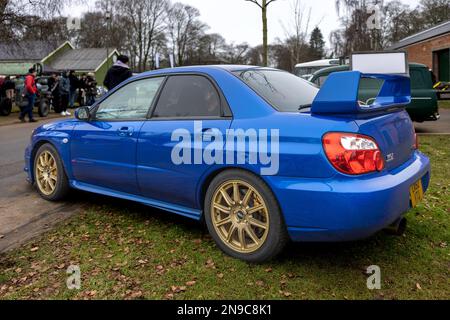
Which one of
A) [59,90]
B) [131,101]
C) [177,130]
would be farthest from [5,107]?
[177,130]

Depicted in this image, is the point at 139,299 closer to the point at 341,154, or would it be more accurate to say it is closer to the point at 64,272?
the point at 64,272

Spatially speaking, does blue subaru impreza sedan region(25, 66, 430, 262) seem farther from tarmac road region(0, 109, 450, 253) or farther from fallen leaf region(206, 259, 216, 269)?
tarmac road region(0, 109, 450, 253)

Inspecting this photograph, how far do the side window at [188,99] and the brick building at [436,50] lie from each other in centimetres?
2245

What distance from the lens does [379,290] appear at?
271cm

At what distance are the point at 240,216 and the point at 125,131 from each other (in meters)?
1.45

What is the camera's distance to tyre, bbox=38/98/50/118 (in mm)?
15773

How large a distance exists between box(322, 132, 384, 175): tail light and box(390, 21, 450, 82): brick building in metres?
22.9

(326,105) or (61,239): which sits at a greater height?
(326,105)

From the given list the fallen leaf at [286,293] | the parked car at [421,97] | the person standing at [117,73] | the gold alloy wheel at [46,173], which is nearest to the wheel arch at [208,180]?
the fallen leaf at [286,293]

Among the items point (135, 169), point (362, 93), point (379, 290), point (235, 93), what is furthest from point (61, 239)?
point (362, 93)

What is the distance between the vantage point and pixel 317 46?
71.6 meters

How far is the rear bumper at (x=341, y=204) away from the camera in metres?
2.56

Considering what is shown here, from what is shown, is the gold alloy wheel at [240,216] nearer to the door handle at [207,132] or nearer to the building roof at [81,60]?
the door handle at [207,132]
